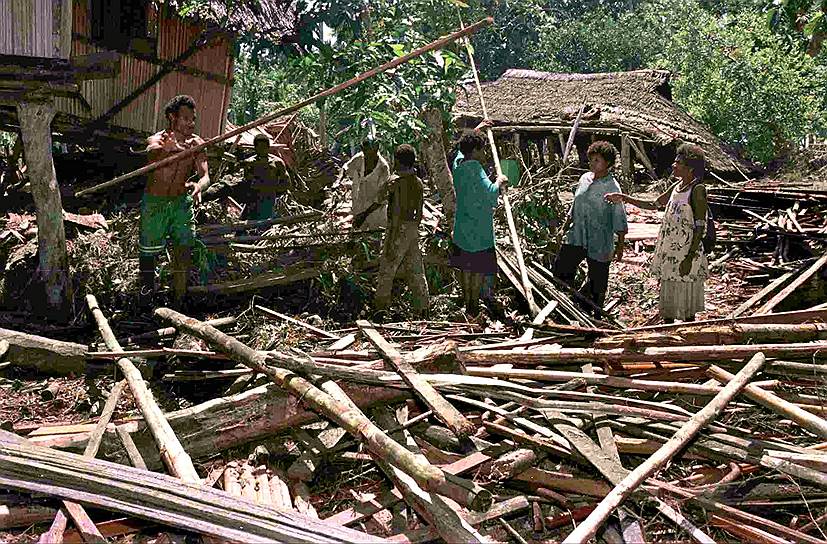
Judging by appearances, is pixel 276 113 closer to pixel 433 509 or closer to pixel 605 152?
pixel 605 152

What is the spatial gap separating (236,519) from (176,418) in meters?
1.05

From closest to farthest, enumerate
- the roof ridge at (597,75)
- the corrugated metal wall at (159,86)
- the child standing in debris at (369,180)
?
the child standing in debris at (369,180) < the corrugated metal wall at (159,86) < the roof ridge at (597,75)

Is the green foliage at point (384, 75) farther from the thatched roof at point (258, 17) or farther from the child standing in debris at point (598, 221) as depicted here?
the child standing in debris at point (598, 221)

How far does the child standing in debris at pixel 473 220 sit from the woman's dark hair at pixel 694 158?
172cm

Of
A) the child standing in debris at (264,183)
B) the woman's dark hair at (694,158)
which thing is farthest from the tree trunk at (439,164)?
the woman's dark hair at (694,158)

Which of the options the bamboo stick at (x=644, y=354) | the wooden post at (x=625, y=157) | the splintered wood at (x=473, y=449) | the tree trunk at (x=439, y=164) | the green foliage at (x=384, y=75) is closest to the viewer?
the splintered wood at (x=473, y=449)

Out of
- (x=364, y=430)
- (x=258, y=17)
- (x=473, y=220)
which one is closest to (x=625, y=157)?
(x=258, y=17)

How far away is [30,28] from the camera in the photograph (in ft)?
26.1

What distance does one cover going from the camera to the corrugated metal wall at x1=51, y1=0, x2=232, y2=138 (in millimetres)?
10477

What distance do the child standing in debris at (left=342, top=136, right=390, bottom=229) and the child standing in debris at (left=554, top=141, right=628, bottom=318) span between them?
6.51ft

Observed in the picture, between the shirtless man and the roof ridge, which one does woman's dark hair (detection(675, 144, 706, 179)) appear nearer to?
the shirtless man

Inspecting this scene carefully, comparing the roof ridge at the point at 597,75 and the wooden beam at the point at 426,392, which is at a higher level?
the roof ridge at the point at 597,75

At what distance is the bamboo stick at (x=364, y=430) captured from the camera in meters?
3.50

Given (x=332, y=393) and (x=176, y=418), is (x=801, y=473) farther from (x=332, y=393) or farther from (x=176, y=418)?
(x=176, y=418)
